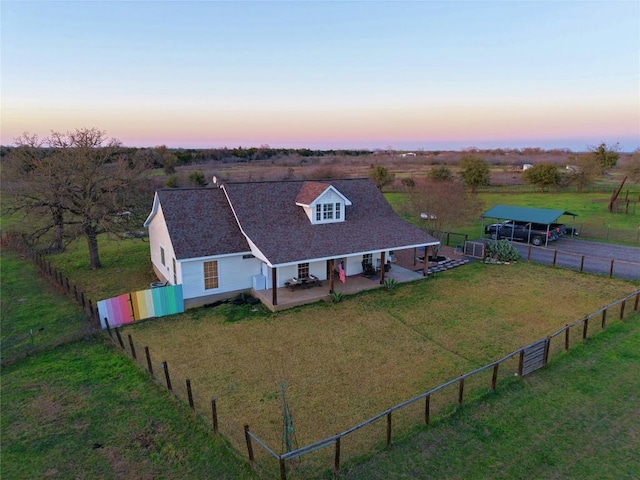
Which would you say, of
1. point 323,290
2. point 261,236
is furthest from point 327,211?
point 323,290

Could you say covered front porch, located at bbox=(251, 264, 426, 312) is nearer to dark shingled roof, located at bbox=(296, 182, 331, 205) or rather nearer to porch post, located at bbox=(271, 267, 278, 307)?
porch post, located at bbox=(271, 267, 278, 307)

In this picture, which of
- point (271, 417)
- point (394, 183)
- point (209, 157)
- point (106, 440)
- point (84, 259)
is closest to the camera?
point (106, 440)

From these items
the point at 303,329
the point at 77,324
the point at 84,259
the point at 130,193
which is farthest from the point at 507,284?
the point at 84,259

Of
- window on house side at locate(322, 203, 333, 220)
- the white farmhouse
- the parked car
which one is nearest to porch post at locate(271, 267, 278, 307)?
the white farmhouse

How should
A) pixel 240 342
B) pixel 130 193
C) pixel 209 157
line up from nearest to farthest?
pixel 240 342 < pixel 130 193 < pixel 209 157

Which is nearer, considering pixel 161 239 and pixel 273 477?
pixel 273 477

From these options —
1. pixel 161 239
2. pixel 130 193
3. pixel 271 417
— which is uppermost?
pixel 130 193

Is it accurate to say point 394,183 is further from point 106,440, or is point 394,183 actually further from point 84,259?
point 106,440
